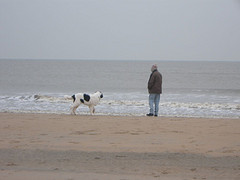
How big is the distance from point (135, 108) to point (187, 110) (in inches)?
89.2

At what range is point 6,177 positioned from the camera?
5.57 m

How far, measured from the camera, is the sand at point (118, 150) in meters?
5.94

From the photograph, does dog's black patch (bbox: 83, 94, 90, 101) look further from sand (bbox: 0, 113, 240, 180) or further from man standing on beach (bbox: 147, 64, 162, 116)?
man standing on beach (bbox: 147, 64, 162, 116)

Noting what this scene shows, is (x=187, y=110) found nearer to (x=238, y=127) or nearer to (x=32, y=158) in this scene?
(x=238, y=127)

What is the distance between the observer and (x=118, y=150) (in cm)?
758

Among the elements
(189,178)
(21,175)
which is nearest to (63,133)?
(21,175)

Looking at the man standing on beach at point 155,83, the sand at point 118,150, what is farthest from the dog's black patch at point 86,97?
the man standing on beach at point 155,83

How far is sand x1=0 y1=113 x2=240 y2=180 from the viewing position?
5941 mm

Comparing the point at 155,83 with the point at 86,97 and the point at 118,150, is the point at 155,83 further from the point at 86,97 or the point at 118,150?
the point at 118,150

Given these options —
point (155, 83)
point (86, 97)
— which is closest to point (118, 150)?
point (155, 83)

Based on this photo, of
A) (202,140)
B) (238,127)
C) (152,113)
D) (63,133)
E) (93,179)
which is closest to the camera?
(93,179)

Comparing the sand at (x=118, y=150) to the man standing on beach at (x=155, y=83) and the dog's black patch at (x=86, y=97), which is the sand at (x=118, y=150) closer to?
the man standing on beach at (x=155, y=83)

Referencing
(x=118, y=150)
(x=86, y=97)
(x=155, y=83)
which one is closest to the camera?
(x=118, y=150)

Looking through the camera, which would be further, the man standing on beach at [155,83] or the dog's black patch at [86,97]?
the dog's black patch at [86,97]
